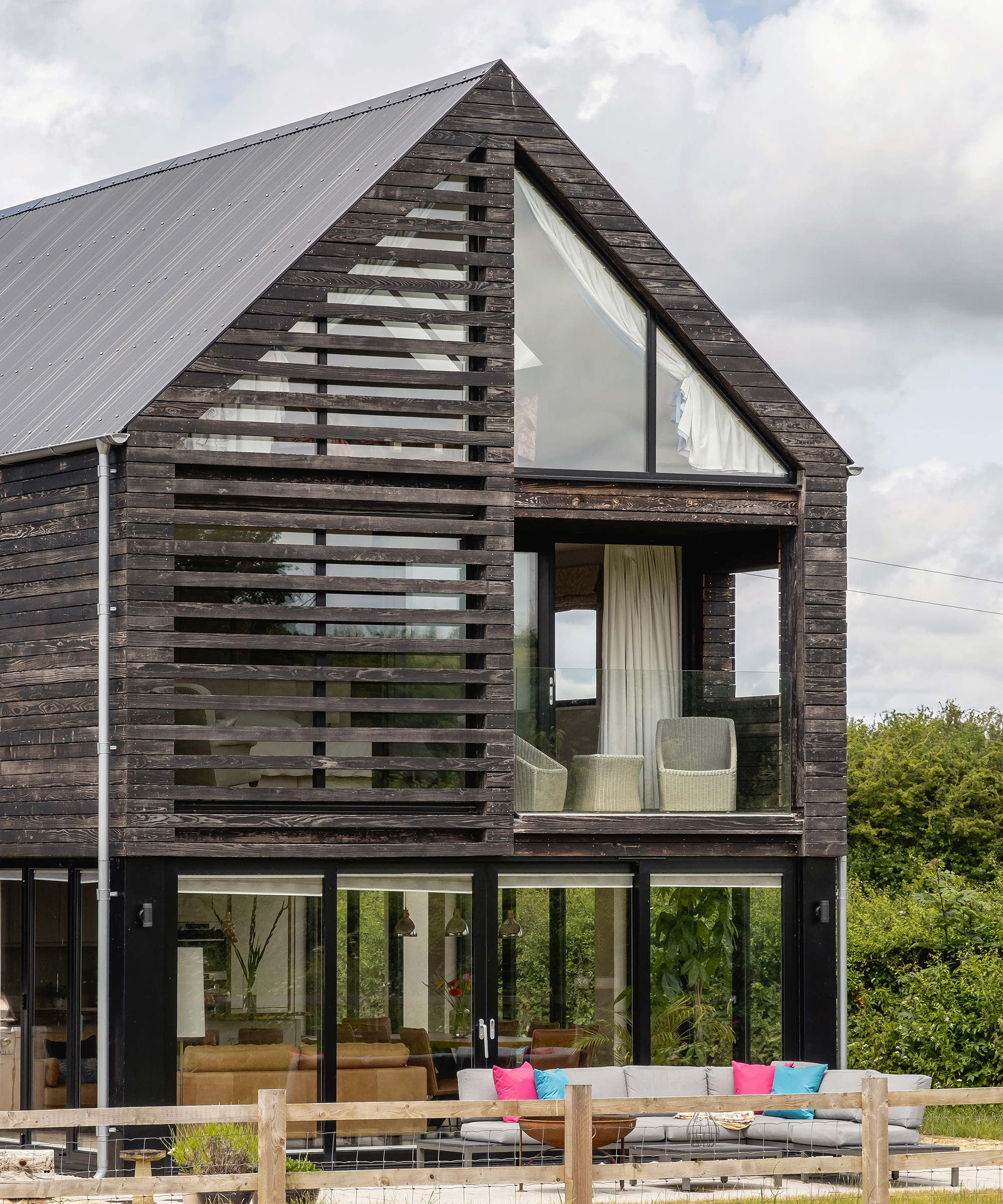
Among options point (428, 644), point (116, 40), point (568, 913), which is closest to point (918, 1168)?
point (568, 913)

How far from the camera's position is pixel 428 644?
1280cm

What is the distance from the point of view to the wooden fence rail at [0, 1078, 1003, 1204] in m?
8.34

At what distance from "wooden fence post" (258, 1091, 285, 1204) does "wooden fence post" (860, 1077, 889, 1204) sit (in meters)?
2.94

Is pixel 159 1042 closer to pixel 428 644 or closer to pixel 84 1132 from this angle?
pixel 84 1132

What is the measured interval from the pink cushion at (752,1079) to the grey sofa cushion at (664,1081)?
249mm

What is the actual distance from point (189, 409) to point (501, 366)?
2.44m

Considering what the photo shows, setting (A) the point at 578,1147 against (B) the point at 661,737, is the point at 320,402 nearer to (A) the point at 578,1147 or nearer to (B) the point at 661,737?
(B) the point at 661,737

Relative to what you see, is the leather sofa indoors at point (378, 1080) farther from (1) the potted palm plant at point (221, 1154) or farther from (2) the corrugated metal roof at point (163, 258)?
(2) the corrugated metal roof at point (163, 258)

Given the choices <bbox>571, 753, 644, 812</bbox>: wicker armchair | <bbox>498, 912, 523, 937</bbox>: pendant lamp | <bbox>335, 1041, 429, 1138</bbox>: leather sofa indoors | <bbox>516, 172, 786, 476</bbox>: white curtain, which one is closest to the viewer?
<bbox>335, 1041, 429, 1138</bbox>: leather sofa indoors

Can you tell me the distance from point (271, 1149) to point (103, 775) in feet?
13.8

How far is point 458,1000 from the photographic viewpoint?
1271 cm

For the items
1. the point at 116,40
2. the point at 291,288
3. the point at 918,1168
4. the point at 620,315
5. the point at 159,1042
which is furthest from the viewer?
the point at 116,40

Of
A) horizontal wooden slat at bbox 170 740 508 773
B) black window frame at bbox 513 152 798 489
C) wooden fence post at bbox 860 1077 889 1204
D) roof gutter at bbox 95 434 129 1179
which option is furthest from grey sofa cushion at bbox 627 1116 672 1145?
black window frame at bbox 513 152 798 489

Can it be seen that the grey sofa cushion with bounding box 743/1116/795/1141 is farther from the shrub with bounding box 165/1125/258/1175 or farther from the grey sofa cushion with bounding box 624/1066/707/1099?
the shrub with bounding box 165/1125/258/1175
